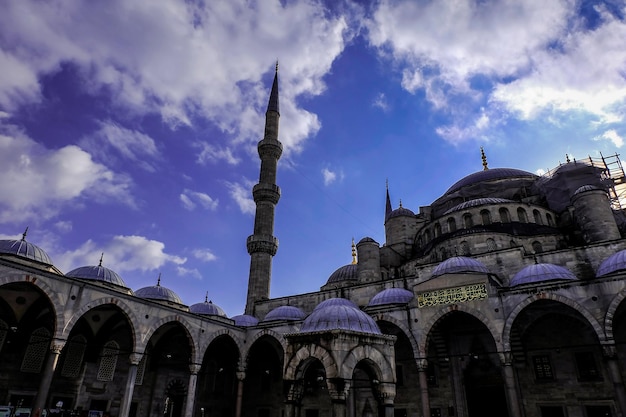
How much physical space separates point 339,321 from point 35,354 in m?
12.9

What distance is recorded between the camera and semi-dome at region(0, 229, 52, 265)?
1519 centimetres

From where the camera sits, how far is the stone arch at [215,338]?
1623cm

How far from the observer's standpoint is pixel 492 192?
990 inches

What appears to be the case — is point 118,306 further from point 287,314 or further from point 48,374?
point 287,314

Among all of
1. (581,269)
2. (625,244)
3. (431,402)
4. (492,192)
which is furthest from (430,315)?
(492,192)

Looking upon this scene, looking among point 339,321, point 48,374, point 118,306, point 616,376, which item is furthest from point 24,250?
point 616,376

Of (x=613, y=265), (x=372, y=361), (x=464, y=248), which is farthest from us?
(x=464, y=248)

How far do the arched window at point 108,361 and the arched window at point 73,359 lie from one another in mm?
798

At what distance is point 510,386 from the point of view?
12.7m

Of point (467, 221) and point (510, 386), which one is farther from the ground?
point (467, 221)

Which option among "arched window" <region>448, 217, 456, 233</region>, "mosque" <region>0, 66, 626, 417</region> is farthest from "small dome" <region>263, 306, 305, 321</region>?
"arched window" <region>448, 217, 456, 233</region>

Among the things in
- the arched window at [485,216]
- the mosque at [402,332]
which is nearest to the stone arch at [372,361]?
the mosque at [402,332]

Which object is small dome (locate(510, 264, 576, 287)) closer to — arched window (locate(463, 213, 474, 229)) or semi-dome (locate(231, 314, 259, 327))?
arched window (locate(463, 213, 474, 229))

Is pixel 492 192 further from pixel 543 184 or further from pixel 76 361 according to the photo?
pixel 76 361
